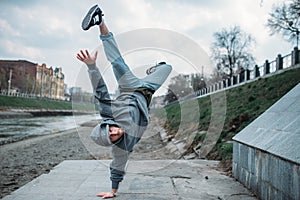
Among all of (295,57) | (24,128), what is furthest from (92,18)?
(24,128)

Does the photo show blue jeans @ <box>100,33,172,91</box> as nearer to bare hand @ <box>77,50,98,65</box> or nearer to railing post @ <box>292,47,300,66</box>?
bare hand @ <box>77,50,98,65</box>

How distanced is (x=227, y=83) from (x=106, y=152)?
19.4 meters

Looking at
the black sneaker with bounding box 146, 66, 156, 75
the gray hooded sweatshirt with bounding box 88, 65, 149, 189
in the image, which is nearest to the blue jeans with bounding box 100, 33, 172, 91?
the gray hooded sweatshirt with bounding box 88, 65, 149, 189

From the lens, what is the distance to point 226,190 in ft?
13.8

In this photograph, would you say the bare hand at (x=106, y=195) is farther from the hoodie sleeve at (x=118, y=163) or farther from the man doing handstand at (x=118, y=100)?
the man doing handstand at (x=118, y=100)

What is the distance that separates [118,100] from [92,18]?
0.91 meters

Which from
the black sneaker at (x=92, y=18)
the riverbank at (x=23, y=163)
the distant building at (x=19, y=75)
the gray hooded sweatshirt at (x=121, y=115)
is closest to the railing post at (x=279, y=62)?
the riverbank at (x=23, y=163)

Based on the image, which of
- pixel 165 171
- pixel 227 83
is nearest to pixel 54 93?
pixel 227 83

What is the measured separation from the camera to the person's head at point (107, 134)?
10.0 feet

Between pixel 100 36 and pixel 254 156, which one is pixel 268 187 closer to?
pixel 254 156

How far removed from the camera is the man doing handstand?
3090mm

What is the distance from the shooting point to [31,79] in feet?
237

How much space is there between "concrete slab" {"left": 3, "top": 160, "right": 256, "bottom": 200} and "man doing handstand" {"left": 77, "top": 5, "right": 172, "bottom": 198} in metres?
0.75

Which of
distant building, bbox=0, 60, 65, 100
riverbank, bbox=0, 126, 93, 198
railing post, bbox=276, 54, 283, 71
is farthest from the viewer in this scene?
distant building, bbox=0, 60, 65, 100
